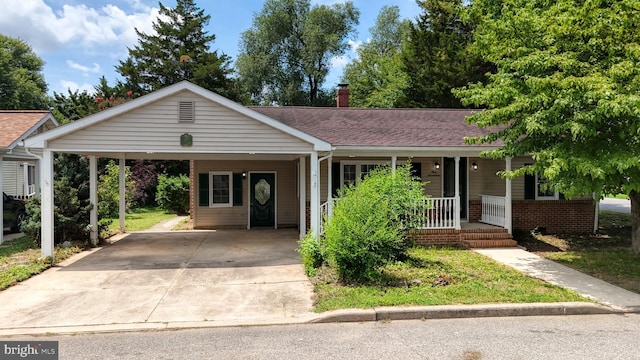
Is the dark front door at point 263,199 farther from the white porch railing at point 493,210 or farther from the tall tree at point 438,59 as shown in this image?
the tall tree at point 438,59

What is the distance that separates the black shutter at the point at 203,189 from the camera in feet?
50.7

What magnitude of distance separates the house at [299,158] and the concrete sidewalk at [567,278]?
3.70 ft

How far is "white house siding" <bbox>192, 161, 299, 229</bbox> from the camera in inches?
609

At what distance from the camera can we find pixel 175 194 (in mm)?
21172

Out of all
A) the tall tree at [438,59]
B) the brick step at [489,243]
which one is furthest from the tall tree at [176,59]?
the brick step at [489,243]

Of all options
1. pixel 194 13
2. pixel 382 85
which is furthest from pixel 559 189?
pixel 194 13

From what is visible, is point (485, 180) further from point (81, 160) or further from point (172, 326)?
point (81, 160)

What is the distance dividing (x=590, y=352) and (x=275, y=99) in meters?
36.2

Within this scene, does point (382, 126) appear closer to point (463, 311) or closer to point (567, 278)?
point (567, 278)

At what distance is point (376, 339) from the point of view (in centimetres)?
511

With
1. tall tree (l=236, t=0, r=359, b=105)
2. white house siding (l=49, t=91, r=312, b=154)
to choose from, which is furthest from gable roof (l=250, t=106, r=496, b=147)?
tall tree (l=236, t=0, r=359, b=105)

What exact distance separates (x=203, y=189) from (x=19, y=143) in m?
5.91

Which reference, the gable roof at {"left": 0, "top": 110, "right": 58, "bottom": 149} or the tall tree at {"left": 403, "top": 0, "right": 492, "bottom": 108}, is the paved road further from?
the tall tree at {"left": 403, "top": 0, "right": 492, "bottom": 108}

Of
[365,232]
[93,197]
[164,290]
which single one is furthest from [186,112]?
[365,232]
